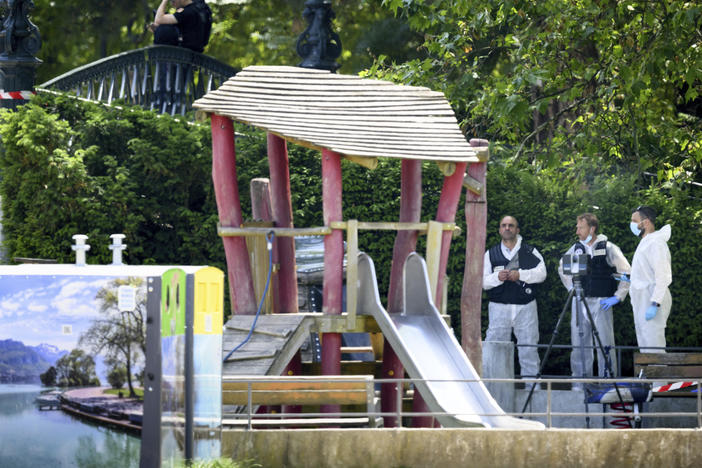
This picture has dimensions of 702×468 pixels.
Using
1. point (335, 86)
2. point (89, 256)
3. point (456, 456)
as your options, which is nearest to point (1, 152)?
point (89, 256)

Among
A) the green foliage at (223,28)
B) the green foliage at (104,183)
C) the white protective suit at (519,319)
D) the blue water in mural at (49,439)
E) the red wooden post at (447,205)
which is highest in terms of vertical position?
the green foliage at (223,28)

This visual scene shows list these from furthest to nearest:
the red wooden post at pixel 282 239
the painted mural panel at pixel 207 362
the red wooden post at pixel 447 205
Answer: the red wooden post at pixel 282 239 → the red wooden post at pixel 447 205 → the painted mural panel at pixel 207 362

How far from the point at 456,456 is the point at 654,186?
807 centimetres

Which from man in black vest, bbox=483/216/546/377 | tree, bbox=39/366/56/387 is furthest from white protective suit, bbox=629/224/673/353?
tree, bbox=39/366/56/387

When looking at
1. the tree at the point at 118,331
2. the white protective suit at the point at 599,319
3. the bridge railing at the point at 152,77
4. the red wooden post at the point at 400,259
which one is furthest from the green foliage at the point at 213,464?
the bridge railing at the point at 152,77

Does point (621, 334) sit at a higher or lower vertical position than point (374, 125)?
lower

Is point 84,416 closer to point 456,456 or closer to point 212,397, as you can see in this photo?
point 212,397

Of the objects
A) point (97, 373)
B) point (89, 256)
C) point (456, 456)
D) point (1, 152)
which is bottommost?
point (456, 456)

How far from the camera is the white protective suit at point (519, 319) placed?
15.7 meters

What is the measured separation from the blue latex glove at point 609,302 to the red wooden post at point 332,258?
13.5 ft

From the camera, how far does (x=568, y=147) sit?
18734mm

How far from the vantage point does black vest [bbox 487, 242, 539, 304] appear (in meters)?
15.8

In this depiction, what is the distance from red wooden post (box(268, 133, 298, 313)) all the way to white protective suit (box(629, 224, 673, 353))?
13.7 feet

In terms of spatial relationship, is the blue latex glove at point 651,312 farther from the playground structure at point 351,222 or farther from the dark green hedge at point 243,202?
the playground structure at point 351,222
